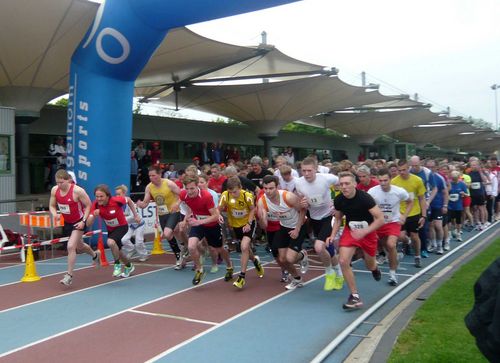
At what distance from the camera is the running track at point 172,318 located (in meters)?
5.17

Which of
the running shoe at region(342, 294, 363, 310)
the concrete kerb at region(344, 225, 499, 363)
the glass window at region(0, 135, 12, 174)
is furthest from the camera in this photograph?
the glass window at region(0, 135, 12, 174)

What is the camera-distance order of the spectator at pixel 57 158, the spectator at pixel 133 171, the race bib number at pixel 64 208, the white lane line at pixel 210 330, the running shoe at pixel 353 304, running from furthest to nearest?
the spectator at pixel 133 171 → the spectator at pixel 57 158 → the race bib number at pixel 64 208 → the running shoe at pixel 353 304 → the white lane line at pixel 210 330

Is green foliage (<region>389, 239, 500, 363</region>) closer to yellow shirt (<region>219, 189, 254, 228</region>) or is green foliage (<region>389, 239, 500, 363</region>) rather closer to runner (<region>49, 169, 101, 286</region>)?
yellow shirt (<region>219, 189, 254, 228</region>)

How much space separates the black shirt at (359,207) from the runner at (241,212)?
175cm

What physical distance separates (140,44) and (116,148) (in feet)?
8.75

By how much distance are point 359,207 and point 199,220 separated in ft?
9.06

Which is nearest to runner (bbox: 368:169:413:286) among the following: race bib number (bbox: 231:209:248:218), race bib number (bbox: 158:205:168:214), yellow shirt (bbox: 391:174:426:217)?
yellow shirt (bbox: 391:174:426:217)

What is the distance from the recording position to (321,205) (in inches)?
308

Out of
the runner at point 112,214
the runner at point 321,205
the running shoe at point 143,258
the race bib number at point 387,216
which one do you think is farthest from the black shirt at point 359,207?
the running shoe at point 143,258

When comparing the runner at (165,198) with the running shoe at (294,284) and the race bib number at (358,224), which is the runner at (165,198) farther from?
the race bib number at (358,224)

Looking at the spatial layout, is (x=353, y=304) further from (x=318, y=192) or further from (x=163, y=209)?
(x=163, y=209)

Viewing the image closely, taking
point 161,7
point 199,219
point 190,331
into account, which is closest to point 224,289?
point 199,219

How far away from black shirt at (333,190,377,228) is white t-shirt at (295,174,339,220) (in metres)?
0.99

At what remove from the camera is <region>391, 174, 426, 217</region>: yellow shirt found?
9156 millimetres
